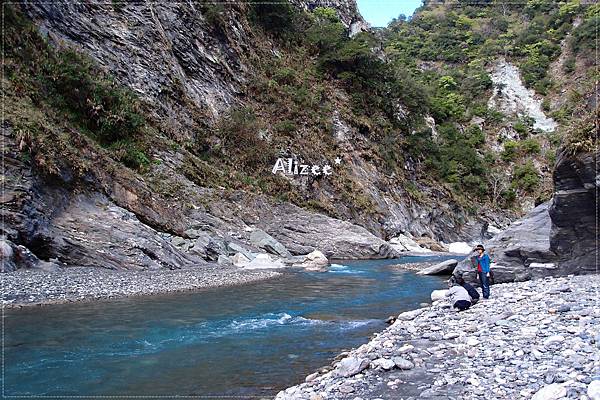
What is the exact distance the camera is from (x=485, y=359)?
5.29 meters

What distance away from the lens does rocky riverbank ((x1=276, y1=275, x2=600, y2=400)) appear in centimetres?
434

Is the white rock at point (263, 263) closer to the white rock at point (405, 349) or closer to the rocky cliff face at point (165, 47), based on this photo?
the rocky cliff face at point (165, 47)

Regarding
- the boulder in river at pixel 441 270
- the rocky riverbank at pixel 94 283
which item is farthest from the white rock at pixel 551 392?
the boulder in river at pixel 441 270

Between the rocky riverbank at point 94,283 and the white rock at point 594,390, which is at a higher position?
the white rock at point 594,390

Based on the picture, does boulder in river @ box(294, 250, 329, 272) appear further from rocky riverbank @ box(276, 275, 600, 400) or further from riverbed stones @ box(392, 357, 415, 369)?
riverbed stones @ box(392, 357, 415, 369)

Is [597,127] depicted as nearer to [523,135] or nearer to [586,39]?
[523,135]

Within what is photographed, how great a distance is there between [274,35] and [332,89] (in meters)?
8.25

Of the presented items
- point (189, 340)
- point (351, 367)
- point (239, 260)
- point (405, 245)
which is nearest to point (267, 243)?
point (239, 260)

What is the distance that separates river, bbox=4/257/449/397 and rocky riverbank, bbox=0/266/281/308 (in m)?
0.61

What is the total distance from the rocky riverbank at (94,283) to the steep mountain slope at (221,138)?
54.3 inches

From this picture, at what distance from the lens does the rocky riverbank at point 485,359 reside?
4.34 meters

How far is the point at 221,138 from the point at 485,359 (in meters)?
29.5

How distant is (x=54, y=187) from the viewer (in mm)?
16047

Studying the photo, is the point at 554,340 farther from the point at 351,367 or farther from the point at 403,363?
the point at 351,367
